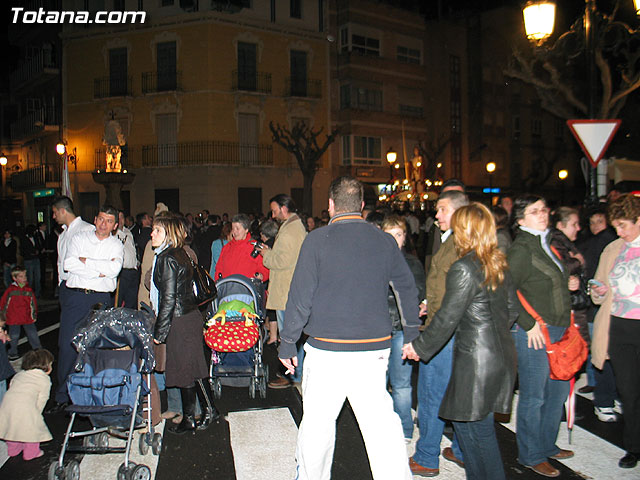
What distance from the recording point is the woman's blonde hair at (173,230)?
5.32m

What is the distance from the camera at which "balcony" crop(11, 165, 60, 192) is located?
3484 centimetres

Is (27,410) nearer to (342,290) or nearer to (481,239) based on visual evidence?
(342,290)

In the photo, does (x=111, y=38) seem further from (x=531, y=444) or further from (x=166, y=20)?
(x=531, y=444)

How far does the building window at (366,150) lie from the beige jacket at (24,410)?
3166 cm

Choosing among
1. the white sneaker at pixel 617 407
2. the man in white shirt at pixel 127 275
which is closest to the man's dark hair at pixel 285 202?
the man in white shirt at pixel 127 275

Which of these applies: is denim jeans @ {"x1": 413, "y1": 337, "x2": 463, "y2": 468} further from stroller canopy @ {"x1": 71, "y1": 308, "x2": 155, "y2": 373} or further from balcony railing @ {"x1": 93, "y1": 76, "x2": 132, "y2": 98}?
balcony railing @ {"x1": 93, "y1": 76, "x2": 132, "y2": 98}

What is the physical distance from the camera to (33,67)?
119 ft

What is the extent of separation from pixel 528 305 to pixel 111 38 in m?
32.5

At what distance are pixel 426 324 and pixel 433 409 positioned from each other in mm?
694

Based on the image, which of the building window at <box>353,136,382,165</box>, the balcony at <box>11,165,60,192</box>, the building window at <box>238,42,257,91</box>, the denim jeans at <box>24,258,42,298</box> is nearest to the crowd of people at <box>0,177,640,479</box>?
the denim jeans at <box>24,258,42,298</box>

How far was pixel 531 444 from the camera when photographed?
177 inches

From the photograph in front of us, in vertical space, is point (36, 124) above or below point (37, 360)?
above

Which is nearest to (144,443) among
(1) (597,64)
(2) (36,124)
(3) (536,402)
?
(3) (536,402)

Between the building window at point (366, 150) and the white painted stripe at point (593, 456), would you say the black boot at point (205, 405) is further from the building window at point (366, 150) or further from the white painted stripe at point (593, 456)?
the building window at point (366, 150)
